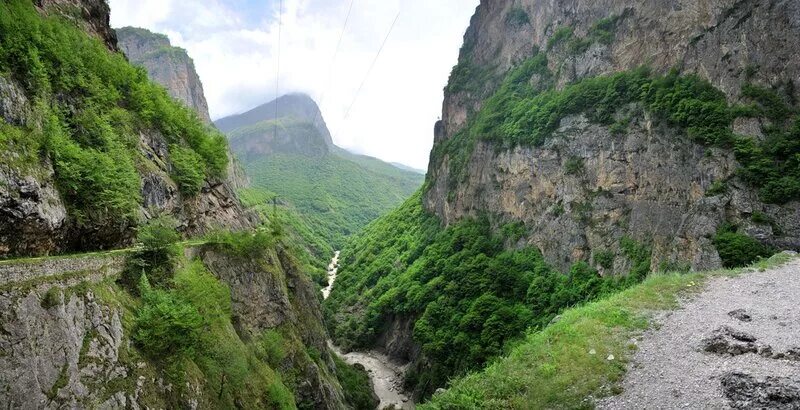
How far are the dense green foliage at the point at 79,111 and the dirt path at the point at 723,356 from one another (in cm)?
1798

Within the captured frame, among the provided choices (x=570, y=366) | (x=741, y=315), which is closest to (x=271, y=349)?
(x=570, y=366)

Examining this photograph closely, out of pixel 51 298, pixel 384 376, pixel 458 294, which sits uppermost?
pixel 51 298

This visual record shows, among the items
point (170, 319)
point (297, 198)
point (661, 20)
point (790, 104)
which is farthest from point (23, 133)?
point (297, 198)

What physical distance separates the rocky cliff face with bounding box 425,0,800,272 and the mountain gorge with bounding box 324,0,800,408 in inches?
5.3

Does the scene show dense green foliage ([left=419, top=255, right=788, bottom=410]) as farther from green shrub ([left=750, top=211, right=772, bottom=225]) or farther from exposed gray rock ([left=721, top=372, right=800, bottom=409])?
green shrub ([left=750, top=211, right=772, bottom=225])

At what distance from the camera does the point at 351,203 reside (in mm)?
164875

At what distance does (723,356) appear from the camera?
1298cm

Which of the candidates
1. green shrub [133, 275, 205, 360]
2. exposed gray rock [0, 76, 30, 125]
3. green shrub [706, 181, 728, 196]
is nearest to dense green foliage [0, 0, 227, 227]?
exposed gray rock [0, 76, 30, 125]

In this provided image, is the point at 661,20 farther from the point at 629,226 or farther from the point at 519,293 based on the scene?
the point at 519,293

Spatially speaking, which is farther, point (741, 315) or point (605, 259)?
point (605, 259)

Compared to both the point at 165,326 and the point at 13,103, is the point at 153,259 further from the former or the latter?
the point at 13,103

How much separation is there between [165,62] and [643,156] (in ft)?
537

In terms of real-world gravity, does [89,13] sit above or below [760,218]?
above

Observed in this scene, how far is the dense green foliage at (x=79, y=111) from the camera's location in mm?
13383
